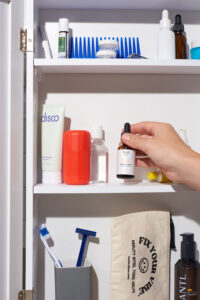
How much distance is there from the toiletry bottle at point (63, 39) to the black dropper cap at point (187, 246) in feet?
1.83

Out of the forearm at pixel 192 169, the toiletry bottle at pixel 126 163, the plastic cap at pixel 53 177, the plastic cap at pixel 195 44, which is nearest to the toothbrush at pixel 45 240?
the plastic cap at pixel 53 177

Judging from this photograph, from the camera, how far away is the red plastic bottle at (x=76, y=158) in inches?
30.2

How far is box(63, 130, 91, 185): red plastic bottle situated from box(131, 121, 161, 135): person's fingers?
13 cm

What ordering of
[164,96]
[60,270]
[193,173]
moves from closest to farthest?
[193,173]
[60,270]
[164,96]

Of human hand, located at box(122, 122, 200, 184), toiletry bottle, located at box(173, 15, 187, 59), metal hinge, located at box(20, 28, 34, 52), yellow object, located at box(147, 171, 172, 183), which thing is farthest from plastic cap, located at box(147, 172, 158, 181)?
metal hinge, located at box(20, 28, 34, 52)

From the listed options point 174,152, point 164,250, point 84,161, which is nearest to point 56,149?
point 84,161

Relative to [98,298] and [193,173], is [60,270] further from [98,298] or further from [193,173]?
[193,173]

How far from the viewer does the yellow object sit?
2.68 ft

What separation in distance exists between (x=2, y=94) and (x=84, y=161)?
24 cm

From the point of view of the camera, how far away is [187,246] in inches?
32.9

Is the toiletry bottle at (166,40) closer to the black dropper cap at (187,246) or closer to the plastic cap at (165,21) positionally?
the plastic cap at (165,21)

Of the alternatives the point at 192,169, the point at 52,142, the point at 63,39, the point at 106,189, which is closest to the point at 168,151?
the point at 192,169

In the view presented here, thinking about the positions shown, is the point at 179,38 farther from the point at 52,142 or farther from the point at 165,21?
the point at 52,142

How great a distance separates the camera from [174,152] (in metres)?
0.70
